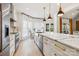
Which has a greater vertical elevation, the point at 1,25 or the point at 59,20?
the point at 59,20

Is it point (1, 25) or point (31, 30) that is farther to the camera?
point (31, 30)

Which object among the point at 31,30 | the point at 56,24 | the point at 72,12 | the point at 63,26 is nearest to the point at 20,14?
the point at 31,30

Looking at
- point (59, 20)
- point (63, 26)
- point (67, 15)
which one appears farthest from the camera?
point (59, 20)

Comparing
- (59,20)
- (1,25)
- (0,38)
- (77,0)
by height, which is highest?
(77,0)

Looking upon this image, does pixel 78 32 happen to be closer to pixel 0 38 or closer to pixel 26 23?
pixel 0 38

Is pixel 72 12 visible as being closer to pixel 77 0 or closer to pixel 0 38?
pixel 77 0

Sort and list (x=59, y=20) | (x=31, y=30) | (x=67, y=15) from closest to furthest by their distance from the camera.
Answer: (x=67, y=15) → (x=59, y=20) → (x=31, y=30)

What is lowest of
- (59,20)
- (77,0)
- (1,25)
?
(1,25)

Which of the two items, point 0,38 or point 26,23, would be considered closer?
point 0,38

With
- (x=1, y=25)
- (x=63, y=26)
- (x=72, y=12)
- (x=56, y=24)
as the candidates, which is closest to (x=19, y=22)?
(x=56, y=24)

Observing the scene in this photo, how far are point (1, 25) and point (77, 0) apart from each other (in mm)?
3471

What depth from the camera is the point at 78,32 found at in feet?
14.2

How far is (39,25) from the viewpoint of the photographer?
12023 mm

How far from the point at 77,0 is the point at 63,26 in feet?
6.36
